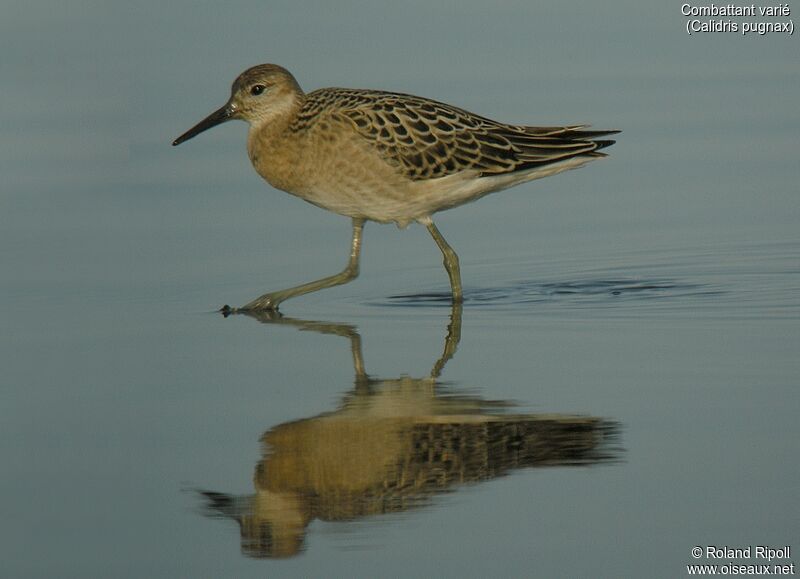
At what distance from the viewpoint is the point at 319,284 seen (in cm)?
1105

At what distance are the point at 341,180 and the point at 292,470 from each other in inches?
164

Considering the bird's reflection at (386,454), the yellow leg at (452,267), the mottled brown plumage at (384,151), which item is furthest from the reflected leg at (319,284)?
the bird's reflection at (386,454)

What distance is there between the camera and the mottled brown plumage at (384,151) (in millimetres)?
11242

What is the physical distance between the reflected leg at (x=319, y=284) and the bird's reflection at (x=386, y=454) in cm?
223

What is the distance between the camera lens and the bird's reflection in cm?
681

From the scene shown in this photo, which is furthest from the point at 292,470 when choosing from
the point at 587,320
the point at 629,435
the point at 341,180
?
the point at 341,180

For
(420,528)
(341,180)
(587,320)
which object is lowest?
(420,528)

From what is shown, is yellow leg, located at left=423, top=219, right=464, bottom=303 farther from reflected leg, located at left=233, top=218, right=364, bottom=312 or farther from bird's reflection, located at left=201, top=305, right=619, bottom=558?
bird's reflection, located at left=201, top=305, right=619, bottom=558

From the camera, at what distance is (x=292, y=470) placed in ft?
24.0

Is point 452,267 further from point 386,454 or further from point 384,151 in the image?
point 386,454

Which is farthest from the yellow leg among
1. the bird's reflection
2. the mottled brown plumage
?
the bird's reflection

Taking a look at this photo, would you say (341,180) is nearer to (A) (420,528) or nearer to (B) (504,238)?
(B) (504,238)

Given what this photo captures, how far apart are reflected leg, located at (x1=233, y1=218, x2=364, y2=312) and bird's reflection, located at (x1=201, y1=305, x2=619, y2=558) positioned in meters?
2.23

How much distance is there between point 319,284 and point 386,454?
3.71 metres
